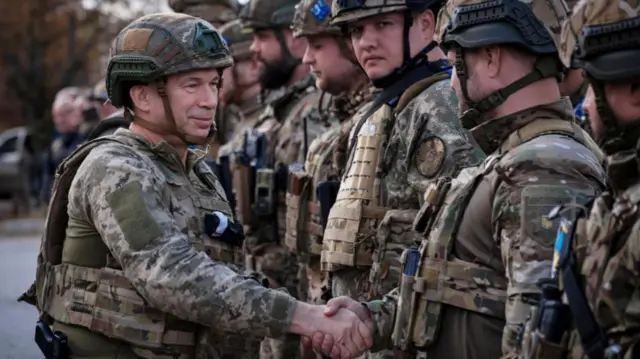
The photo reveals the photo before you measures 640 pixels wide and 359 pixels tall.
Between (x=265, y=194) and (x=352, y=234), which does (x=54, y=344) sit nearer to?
(x=352, y=234)

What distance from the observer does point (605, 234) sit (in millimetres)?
3877

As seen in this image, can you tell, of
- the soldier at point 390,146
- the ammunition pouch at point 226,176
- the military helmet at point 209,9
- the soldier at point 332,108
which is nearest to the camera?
the soldier at point 390,146

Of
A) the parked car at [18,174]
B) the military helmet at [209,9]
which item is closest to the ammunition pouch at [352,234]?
the military helmet at [209,9]

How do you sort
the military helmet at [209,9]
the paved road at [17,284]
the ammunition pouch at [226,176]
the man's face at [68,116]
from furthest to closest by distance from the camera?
1. the man's face at [68,116]
2. the military helmet at [209,9]
3. the paved road at [17,284]
4. the ammunition pouch at [226,176]

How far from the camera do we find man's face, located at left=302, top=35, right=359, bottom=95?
26.5 ft

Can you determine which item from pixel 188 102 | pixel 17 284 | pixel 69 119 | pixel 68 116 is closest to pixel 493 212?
pixel 188 102

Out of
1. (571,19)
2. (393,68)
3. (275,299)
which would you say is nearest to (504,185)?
(571,19)

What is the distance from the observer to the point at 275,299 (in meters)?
5.41

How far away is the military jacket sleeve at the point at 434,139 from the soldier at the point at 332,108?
57.2 inches

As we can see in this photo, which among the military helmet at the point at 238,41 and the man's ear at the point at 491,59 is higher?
the man's ear at the point at 491,59

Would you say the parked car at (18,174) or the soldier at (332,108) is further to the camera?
the parked car at (18,174)

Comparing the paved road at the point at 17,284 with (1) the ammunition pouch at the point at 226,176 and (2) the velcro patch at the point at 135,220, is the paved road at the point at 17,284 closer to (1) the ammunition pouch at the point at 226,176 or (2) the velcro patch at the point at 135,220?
(1) the ammunition pouch at the point at 226,176

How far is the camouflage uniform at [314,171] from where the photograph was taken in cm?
807

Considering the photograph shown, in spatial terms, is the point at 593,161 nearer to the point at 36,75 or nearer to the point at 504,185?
the point at 504,185
